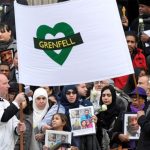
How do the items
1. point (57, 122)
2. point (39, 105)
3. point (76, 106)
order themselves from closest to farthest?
point (57, 122), point (76, 106), point (39, 105)

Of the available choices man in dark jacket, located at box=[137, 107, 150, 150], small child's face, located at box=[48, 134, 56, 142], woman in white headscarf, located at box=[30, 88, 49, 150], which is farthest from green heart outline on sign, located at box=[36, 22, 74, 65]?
woman in white headscarf, located at box=[30, 88, 49, 150]

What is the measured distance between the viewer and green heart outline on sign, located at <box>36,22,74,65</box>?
9.41m

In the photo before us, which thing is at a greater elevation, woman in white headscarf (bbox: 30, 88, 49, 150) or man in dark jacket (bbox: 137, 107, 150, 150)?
woman in white headscarf (bbox: 30, 88, 49, 150)

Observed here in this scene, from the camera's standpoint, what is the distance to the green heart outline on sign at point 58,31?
9414 millimetres

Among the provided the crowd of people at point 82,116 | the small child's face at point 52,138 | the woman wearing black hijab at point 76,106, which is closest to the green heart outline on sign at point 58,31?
the crowd of people at point 82,116

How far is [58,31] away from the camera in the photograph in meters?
9.41

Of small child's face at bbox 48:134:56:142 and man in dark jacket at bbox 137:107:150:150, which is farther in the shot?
small child's face at bbox 48:134:56:142

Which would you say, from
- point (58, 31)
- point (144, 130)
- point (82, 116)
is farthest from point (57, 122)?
point (58, 31)

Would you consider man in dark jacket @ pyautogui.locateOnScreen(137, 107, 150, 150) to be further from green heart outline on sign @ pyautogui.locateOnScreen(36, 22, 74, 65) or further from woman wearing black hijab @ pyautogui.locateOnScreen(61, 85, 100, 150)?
woman wearing black hijab @ pyautogui.locateOnScreen(61, 85, 100, 150)

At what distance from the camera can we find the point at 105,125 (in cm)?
1174

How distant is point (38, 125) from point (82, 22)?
2763 mm

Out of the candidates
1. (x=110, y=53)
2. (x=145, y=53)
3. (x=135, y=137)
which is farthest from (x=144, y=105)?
(x=145, y=53)

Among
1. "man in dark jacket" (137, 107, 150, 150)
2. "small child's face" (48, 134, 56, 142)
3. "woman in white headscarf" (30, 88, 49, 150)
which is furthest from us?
"woman in white headscarf" (30, 88, 49, 150)

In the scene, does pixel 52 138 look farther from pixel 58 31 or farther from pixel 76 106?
pixel 58 31
